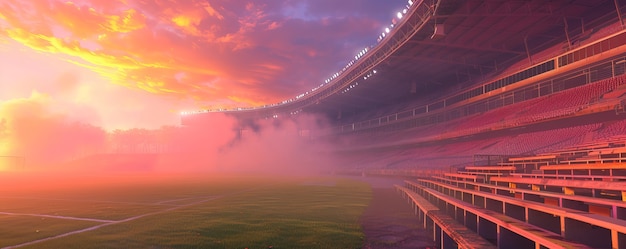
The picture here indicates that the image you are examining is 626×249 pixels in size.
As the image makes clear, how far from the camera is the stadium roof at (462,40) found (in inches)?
1009

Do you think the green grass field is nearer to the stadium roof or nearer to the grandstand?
the grandstand

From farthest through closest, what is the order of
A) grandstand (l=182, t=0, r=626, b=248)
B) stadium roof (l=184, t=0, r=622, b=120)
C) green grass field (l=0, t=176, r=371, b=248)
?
1. stadium roof (l=184, t=0, r=622, b=120)
2. green grass field (l=0, t=176, r=371, b=248)
3. grandstand (l=182, t=0, r=626, b=248)

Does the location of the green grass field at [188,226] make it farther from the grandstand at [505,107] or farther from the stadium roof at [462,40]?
the stadium roof at [462,40]

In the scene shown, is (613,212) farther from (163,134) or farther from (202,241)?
(163,134)

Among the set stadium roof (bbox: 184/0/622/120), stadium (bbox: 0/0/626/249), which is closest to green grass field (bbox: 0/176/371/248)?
stadium (bbox: 0/0/626/249)

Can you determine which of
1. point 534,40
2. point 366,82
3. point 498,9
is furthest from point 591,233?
point 366,82

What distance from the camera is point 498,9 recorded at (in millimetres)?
25922

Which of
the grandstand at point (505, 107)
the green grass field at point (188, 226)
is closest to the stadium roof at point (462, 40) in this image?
the grandstand at point (505, 107)

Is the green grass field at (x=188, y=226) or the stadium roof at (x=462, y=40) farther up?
the stadium roof at (x=462, y=40)

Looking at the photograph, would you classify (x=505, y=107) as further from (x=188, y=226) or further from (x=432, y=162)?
(x=188, y=226)

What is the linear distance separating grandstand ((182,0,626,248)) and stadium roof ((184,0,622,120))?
0.12 meters

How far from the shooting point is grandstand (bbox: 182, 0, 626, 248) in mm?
6297

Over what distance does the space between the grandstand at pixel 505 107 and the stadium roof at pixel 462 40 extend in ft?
0.40

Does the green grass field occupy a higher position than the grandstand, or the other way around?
the grandstand
